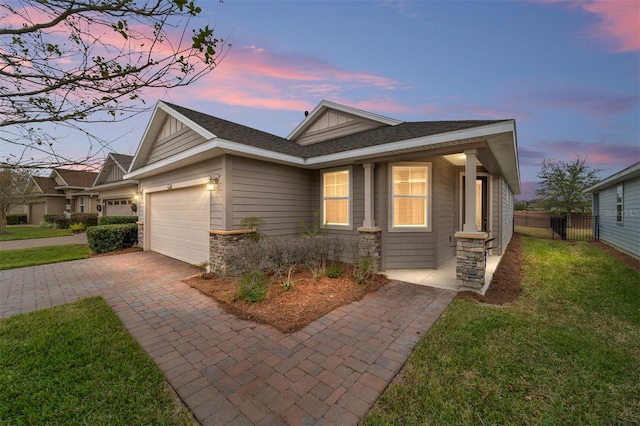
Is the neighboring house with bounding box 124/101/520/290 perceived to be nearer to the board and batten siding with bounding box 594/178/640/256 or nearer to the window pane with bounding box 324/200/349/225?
the window pane with bounding box 324/200/349/225

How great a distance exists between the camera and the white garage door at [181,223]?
7.09m

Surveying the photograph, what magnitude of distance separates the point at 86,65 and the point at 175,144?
6102 millimetres

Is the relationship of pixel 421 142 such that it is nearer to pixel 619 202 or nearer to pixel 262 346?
pixel 262 346

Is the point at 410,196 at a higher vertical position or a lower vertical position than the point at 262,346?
higher

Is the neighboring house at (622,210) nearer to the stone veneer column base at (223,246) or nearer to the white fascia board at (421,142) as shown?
the white fascia board at (421,142)

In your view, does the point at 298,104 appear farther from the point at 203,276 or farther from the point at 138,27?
the point at 138,27

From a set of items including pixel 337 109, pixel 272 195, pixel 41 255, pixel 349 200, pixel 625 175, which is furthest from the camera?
pixel 41 255

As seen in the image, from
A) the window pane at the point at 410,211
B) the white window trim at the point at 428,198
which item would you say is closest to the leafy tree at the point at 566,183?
the white window trim at the point at 428,198

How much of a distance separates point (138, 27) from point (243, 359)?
362 centimetres

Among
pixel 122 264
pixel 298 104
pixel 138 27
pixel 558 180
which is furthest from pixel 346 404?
pixel 558 180

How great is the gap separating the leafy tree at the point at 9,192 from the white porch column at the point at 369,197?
2359cm

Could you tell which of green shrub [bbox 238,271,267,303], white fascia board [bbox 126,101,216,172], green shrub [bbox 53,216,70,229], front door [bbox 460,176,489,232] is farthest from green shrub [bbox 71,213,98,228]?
front door [bbox 460,176,489,232]

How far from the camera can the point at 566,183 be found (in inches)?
807

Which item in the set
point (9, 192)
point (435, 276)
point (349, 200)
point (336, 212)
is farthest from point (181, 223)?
point (9, 192)
